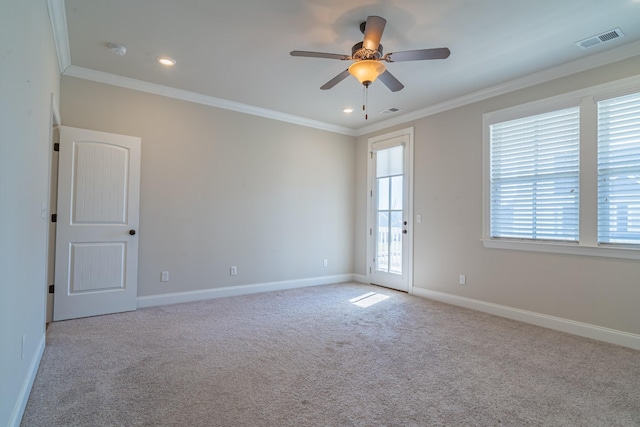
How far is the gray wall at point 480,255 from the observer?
10.4 ft

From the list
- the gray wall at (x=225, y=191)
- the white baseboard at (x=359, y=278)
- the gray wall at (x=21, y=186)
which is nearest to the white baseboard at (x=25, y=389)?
the gray wall at (x=21, y=186)

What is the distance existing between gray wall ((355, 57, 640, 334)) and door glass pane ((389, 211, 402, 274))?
0.35m

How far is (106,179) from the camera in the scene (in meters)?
3.79

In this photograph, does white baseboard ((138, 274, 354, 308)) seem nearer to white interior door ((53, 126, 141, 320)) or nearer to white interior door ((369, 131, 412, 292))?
white interior door ((53, 126, 141, 320))

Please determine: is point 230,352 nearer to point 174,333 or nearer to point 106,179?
point 174,333

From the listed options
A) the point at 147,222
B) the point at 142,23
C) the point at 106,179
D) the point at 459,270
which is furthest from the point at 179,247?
the point at 459,270

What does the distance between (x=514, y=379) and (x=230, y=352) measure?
7.19ft

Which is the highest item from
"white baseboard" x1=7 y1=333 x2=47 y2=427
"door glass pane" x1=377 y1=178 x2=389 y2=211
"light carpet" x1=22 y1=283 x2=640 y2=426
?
"door glass pane" x1=377 y1=178 x2=389 y2=211

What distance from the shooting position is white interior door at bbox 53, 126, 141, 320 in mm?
3564

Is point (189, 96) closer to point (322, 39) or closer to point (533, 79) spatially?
point (322, 39)

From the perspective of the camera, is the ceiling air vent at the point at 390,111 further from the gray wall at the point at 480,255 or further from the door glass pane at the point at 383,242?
the door glass pane at the point at 383,242

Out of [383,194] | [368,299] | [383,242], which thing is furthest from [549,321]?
[383,194]

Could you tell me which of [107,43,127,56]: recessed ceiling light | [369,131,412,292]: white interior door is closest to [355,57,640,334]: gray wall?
[369,131,412,292]: white interior door

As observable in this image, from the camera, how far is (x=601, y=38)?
115 inches
